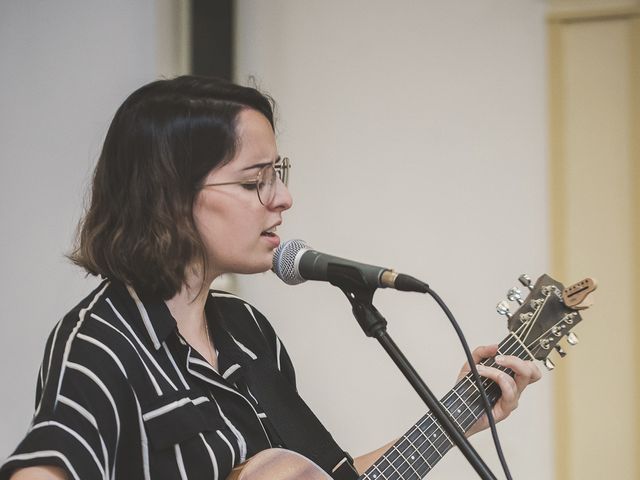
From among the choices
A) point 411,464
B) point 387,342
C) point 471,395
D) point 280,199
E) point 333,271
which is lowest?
point 411,464

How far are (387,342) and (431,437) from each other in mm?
343

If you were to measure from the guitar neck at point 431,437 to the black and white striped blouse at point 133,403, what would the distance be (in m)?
0.22

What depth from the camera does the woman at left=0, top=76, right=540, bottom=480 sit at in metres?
1.30

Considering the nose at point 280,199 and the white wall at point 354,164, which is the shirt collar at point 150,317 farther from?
the white wall at point 354,164

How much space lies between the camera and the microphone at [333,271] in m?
1.11

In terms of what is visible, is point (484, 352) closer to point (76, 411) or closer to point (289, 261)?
point (289, 261)

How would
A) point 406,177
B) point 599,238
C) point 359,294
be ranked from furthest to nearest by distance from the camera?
point 406,177
point 599,238
point 359,294

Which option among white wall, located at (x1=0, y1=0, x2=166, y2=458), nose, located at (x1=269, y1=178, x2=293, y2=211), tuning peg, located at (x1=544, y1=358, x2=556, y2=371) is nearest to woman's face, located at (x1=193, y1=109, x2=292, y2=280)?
nose, located at (x1=269, y1=178, x2=293, y2=211)

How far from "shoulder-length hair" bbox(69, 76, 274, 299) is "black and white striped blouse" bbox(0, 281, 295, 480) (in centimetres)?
6

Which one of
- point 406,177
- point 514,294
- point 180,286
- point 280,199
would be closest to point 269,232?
point 280,199

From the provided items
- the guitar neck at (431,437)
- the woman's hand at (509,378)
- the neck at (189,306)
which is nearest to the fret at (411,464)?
the guitar neck at (431,437)

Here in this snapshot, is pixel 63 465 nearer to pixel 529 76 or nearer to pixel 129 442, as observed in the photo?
pixel 129 442

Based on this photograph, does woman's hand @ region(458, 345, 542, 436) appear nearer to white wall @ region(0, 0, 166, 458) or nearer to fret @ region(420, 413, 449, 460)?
fret @ region(420, 413, 449, 460)

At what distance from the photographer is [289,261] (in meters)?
1.26
